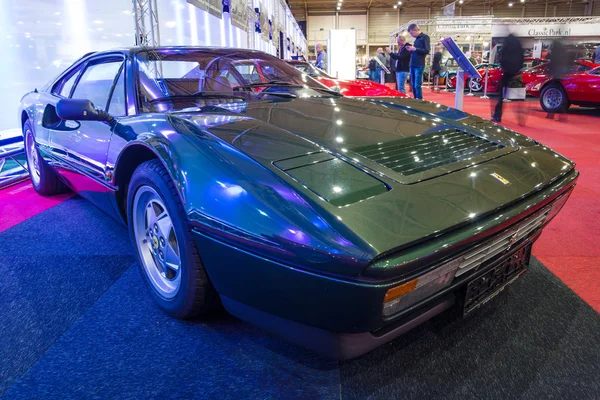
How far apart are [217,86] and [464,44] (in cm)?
1769

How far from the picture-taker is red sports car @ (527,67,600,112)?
681cm

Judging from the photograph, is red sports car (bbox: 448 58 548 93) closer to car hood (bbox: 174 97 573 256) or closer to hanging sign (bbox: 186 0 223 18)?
hanging sign (bbox: 186 0 223 18)

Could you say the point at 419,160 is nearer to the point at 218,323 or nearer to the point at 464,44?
the point at 218,323

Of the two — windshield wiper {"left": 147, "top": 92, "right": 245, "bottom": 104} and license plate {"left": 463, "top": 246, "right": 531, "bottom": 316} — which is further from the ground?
windshield wiper {"left": 147, "top": 92, "right": 245, "bottom": 104}

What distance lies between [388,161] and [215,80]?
105 centimetres

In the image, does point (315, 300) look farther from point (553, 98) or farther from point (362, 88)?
point (553, 98)

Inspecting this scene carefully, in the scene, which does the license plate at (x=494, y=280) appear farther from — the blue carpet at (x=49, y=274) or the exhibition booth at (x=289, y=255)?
the blue carpet at (x=49, y=274)

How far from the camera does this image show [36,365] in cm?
127

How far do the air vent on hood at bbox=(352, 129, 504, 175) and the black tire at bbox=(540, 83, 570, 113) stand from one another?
273 inches

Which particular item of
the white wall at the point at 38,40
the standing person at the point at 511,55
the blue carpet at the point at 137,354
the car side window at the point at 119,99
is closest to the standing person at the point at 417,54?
the standing person at the point at 511,55

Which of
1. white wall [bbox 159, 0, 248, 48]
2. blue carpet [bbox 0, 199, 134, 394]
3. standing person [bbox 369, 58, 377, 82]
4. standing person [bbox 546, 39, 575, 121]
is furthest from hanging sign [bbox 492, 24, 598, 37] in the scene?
blue carpet [bbox 0, 199, 134, 394]

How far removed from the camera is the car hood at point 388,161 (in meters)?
0.99

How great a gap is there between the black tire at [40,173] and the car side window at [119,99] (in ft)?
3.72

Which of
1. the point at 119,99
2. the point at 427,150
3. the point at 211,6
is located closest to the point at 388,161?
the point at 427,150
